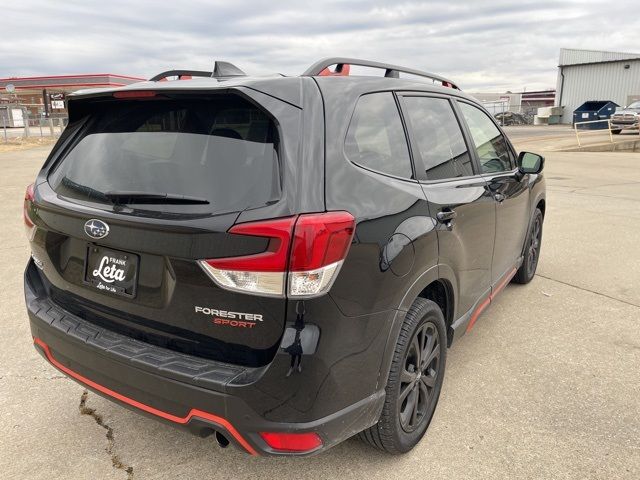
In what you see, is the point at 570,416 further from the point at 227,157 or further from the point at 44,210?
the point at 44,210

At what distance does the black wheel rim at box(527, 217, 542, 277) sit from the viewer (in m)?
4.75

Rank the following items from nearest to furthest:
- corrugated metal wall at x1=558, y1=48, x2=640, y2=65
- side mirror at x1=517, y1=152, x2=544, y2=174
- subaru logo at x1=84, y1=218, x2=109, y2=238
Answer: subaru logo at x1=84, y1=218, x2=109, y2=238
side mirror at x1=517, y1=152, x2=544, y2=174
corrugated metal wall at x1=558, y1=48, x2=640, y2=65

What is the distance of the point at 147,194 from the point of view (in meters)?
2.05

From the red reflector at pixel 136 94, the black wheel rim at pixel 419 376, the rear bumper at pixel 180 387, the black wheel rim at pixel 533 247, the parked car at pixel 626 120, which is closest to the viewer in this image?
the rear bumper at pixel 180 387

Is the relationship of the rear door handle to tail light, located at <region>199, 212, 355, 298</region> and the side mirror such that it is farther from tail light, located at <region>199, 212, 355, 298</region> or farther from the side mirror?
the side mirror

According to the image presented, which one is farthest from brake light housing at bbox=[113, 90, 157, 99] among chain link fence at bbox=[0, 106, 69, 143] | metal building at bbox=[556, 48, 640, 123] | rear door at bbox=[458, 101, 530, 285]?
metal building at bbox=[556, 48, 640, 123]

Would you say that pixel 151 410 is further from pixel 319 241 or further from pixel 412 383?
pixel 412 383

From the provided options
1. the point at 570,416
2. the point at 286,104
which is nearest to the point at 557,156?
the point at 570,416

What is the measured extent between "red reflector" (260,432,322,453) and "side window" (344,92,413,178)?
1059mm

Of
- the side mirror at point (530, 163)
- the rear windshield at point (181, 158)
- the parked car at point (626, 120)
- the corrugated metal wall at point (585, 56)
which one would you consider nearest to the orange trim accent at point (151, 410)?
the rear windshield at point (181, 158)

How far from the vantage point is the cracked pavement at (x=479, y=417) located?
94.5 inches

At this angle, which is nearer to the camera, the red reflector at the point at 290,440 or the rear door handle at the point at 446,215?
the red reflector at the point at 290,440

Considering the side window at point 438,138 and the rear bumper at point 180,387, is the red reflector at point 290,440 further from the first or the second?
the side window at point 438,138

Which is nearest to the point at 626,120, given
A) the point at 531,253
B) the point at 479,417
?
the point at 531,253
